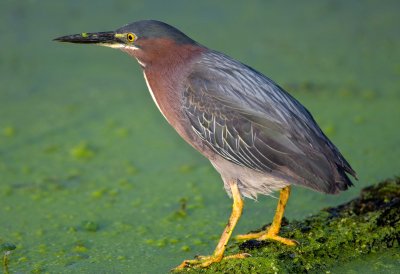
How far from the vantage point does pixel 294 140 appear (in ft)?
11.2

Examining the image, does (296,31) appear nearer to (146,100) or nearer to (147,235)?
(146,100)

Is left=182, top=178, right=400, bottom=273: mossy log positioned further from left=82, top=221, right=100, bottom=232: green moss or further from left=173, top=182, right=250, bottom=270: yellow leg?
left=82, top=221, right=100, bottom=232: green moss

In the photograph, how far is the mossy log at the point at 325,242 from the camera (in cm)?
331

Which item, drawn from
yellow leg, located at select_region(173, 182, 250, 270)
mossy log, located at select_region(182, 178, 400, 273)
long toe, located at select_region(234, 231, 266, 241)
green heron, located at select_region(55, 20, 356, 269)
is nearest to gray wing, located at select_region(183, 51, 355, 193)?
green heron, located at select_region(55, 20, 356, 269)

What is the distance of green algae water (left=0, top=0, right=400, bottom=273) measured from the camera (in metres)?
3.96

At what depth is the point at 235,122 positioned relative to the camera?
3.49 meters

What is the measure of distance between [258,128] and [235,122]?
12 centimetres

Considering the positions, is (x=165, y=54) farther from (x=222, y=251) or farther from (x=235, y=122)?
(x=222, y=251)

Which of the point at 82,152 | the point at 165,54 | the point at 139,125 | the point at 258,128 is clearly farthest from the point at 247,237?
the point at 139,125

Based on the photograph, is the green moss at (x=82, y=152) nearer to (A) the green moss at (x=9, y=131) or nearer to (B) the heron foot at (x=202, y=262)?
(A) the green moss at (x=9, y=131)

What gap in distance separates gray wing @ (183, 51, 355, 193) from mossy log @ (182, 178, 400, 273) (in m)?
0.32

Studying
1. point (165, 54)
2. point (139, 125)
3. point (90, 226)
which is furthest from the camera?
point (139, 125)

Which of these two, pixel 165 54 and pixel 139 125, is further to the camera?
pixel 139 125

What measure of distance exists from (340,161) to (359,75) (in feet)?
9.58
